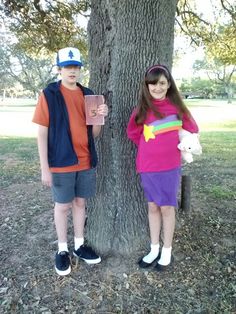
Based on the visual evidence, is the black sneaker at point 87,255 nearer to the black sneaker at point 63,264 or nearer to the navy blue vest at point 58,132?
the black sneaker at point 63,264

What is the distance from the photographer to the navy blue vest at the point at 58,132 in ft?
10.0

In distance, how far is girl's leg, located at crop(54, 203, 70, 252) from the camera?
333cm

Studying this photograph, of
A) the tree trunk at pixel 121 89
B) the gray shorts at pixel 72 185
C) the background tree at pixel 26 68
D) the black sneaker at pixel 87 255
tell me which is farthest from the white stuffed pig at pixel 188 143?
the background tree at pixel 26 68

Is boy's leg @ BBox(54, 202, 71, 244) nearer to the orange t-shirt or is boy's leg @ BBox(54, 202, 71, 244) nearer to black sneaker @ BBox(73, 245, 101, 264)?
black sneaker @ BBox(73, 245, 101, 264)

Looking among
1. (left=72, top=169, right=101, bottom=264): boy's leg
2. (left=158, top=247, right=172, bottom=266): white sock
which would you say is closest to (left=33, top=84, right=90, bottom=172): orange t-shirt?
(left=72, top=169, right=101, bottom=264): boy's leg

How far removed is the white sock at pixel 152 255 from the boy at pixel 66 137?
0.78 meters

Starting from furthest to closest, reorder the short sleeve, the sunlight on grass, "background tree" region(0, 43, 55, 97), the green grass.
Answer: "background tree" region(0, 43, 55, 97) → the green grass → the sunlight on grass → the short sleeve

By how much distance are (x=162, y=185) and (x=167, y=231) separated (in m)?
0.45

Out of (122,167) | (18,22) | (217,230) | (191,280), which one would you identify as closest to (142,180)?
(122,167)

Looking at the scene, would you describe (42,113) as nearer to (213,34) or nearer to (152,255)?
(152,255)

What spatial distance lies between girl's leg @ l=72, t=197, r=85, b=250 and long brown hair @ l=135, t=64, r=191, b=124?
878 millimetres

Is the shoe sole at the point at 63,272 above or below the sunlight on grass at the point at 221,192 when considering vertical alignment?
above

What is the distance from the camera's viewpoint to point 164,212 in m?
3.35

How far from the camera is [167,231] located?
134 inches
